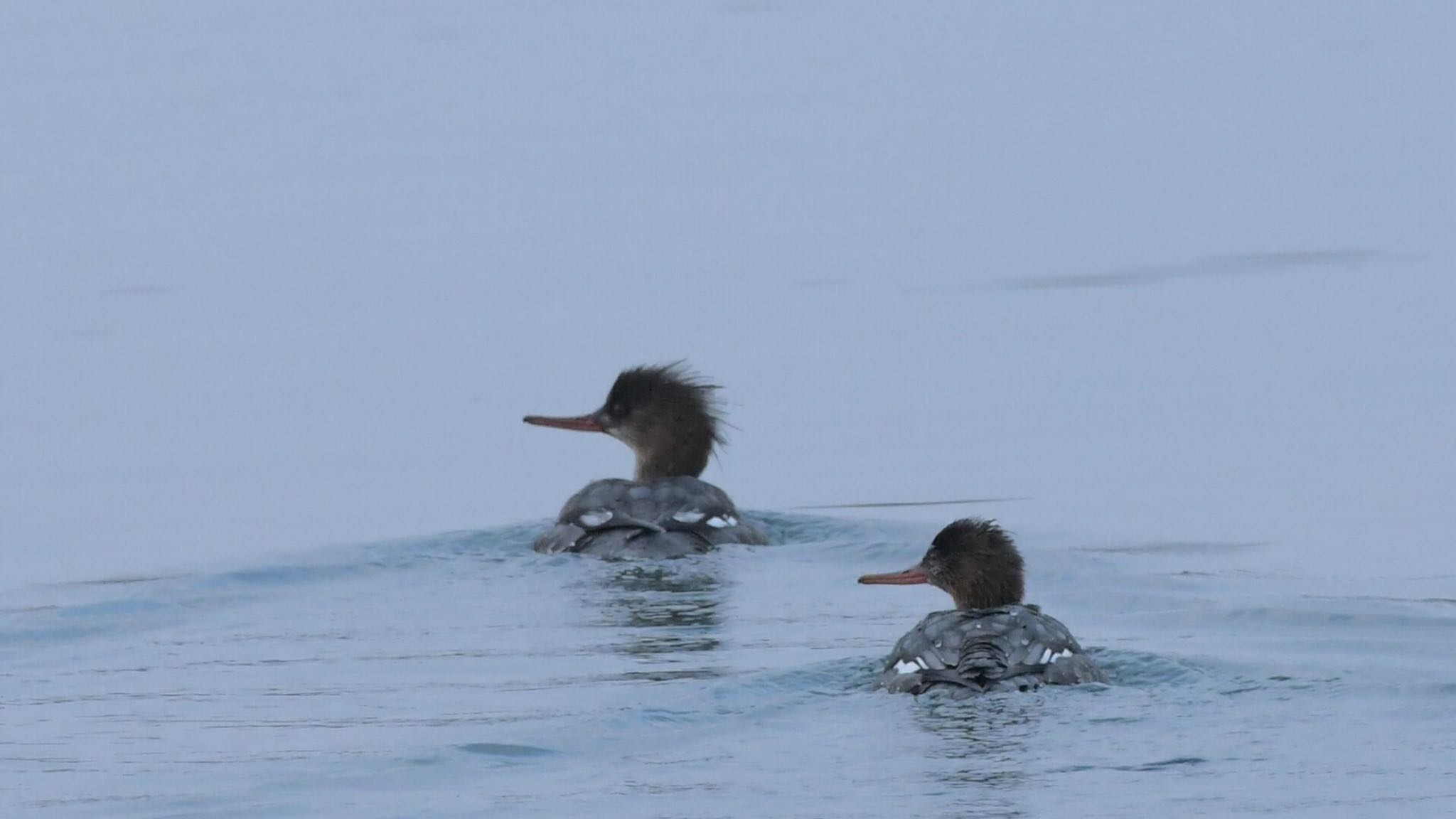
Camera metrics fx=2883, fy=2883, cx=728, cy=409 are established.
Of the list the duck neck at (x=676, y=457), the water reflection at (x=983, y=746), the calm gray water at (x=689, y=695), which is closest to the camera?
the water reflection at (x=983, y=746)

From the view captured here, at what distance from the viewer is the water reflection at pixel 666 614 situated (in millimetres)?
10406

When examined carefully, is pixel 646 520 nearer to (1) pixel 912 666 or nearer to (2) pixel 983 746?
(1) pixel 912 666

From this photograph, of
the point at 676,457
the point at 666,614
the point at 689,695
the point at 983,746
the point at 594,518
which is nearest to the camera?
the point at 983,746

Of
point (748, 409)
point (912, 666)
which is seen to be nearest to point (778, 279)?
point (748, 409)

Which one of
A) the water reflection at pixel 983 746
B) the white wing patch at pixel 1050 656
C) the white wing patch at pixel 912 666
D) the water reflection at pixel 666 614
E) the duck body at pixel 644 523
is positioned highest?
the duck body at pixel 644 523

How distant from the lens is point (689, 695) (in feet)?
31.1

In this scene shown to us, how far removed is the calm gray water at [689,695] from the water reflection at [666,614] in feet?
0.08

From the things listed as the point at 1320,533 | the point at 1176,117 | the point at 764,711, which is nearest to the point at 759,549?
the point at 1320,533

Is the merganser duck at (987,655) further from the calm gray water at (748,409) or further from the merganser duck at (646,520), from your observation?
the merganser duck at (646,520)

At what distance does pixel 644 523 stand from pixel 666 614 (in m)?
1.35

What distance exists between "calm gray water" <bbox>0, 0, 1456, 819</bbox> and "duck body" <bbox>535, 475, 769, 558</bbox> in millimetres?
131

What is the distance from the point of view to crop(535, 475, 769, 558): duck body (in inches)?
503

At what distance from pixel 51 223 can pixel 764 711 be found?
12.1 metres

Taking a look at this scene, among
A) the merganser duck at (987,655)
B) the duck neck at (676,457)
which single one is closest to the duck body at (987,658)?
the merganser duck at (987,655)
